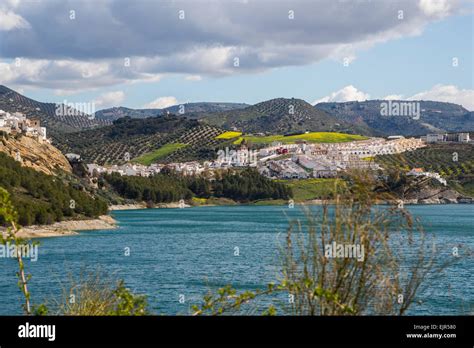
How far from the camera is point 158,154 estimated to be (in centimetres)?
13800

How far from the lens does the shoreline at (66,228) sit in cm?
4465

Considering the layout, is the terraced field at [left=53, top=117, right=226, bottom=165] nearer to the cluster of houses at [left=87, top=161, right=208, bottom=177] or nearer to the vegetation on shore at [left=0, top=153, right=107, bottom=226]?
the cluster of houses at [left=87, top=161, right=208, bottom=177]

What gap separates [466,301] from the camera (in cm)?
2155

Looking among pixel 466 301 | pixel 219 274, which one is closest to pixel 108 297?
pixel 466 301

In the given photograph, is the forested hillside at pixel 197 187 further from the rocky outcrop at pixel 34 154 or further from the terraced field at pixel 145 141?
the terraced field at pixel 145 141

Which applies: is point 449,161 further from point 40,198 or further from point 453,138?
point 40,198

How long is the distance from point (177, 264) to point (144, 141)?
392ft

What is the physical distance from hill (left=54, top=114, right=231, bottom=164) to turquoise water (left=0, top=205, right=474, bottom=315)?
81139 millimetres

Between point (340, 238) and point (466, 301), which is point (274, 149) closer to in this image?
point (466, 301)

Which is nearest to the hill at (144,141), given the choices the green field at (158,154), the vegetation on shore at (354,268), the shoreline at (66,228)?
the green field at (158,154)

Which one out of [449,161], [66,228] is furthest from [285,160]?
[66,228]

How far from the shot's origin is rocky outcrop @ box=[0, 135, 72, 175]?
63522 millimetres

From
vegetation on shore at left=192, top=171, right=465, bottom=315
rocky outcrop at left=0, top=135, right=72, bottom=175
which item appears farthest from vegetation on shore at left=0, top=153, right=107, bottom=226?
vegetation on shore at left=192, top=171, right=465, bottom=315
